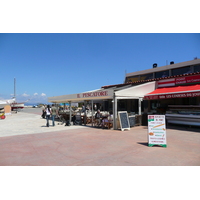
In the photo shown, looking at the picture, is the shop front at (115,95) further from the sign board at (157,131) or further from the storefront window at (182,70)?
the storefront window at (182,70)

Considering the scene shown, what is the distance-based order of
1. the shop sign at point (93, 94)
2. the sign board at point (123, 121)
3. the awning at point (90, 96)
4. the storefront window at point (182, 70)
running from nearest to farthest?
the sign board at point (123, 121)
the awning at point (90, 96)
the shop sign at point (93, 94)
the storefront window at point (182, 70)

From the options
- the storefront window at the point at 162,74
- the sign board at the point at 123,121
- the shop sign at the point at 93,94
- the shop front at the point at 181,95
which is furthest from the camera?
the storefront window at the point at 162,74

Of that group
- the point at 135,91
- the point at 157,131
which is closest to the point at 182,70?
the point at 135,91

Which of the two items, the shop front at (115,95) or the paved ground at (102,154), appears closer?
the paved ground at (102,154)

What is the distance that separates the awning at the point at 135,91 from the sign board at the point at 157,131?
4.14 metres

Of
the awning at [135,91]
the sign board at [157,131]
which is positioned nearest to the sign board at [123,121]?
the awning at [135,91]

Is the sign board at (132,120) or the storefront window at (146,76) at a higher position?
the storefront window at (146,76)

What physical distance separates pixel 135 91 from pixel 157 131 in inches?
220

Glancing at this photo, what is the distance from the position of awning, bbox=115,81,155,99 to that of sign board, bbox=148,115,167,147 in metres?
4.14

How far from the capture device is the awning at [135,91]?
431 inches

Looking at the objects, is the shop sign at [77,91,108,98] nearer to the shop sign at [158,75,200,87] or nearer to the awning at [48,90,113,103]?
the awning at [48,90,113,103]

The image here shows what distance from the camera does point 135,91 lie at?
11961 mm

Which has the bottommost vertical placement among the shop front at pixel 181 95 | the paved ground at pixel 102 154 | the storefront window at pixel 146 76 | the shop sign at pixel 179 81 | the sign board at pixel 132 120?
the paved ground at pixel 102 154

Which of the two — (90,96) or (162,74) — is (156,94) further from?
(162,74)
